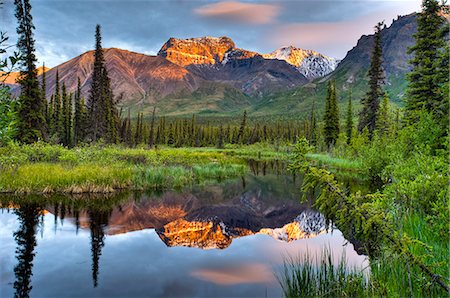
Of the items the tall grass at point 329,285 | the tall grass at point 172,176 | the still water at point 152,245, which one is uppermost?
the tall grass at point 172,176

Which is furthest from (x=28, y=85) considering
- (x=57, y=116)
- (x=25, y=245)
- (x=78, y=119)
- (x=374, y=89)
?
(x=374, y=89)

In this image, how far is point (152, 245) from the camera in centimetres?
1555

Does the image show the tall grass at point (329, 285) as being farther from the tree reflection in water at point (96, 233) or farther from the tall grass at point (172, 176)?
the tall grass at point (172, 176)

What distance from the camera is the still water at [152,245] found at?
10922 mm

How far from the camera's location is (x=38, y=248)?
13984mm

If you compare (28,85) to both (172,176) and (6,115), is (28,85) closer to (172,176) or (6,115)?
(172,176)

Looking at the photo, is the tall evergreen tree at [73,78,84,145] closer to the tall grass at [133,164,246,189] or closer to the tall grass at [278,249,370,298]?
the tall grass at [133,164,246,189]

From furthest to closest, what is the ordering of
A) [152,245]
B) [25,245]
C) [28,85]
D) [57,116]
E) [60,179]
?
[57,116]
[28,85]
[60,179]
[152,245]
[25,245]

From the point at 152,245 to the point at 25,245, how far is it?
501 centimetres

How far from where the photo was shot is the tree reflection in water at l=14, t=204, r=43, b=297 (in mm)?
10531

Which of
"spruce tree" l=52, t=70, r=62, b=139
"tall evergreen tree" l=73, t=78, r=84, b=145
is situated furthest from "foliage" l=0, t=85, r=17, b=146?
"spruce tree" l=52, t=70, r=62, b=139

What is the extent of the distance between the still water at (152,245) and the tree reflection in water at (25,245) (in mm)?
32

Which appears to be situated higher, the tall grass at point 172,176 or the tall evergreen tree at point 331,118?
the tall evergreen tree at point 331,118

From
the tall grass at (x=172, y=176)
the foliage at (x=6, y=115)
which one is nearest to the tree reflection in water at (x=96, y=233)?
the foliage at (x=6, y=115)
